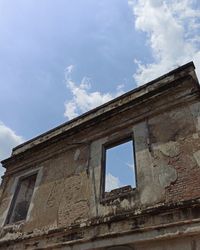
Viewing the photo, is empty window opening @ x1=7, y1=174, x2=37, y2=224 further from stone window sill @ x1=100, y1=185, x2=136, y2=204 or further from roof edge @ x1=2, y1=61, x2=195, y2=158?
stone window sill @ x1=100, y1=185, x2=136, y2=204

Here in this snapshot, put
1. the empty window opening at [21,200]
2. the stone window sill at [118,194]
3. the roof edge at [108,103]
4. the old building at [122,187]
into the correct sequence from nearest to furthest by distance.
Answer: the old building at [122,187], the stone window sill at [118,194], the roof edge at [108,103], the empty window opening at [21,200]

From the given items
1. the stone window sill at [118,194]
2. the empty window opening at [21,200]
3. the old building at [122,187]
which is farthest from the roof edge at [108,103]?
the stone window sill at [118,194]

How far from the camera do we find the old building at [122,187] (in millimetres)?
5070

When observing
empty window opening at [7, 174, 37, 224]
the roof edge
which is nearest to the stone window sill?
the roof edge

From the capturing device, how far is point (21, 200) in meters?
8.52

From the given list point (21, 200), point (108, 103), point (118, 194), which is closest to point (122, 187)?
point (118, 194)

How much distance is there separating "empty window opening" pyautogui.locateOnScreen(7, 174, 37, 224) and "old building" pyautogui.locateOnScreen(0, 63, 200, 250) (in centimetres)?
3

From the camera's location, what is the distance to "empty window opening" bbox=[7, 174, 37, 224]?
8102 millimetres

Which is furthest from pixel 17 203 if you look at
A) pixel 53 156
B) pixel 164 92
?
pixel 164 92

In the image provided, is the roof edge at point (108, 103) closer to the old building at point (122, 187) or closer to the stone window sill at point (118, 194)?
the old building at point (122, 187)

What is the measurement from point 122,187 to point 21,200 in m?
3.90

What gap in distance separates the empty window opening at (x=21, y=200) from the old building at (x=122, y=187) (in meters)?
0.03

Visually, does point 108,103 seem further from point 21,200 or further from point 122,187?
point 21,200

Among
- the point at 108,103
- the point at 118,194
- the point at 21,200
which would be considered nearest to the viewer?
the point at 118,194
